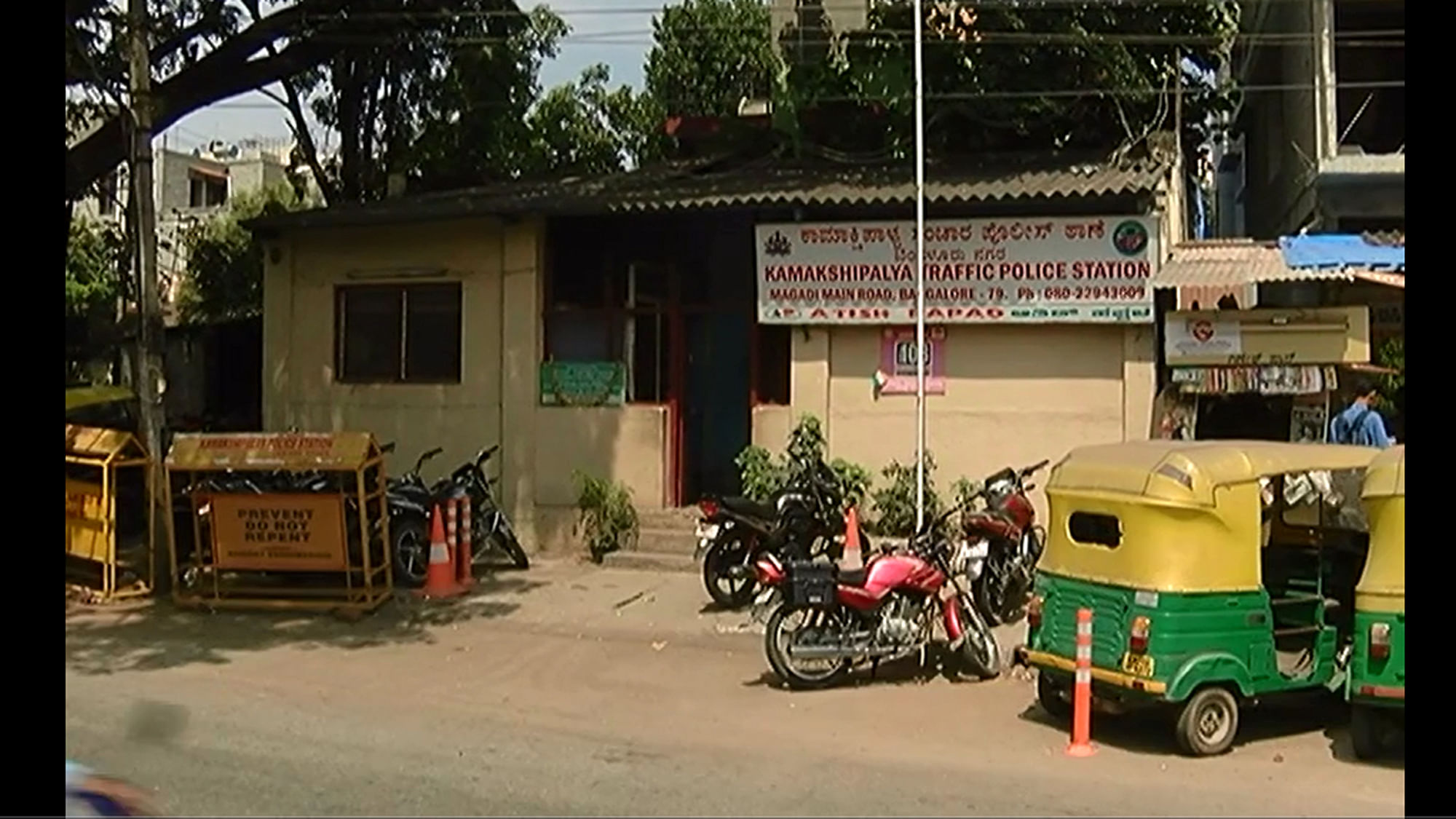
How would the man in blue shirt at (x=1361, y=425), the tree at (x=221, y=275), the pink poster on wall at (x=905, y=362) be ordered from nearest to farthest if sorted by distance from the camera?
the man in blue shirt at (x=1361, y=425) < the pink poster on wall at (x=905, y=362) < the tree at (x=221, y=275)

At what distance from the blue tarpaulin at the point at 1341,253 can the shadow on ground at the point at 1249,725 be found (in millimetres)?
5654

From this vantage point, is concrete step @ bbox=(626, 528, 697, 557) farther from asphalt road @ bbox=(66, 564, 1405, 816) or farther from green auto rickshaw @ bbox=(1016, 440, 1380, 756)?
green auto rickshaw @ bbox=(1016, 440, 1380, 756)

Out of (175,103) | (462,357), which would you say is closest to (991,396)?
(462,357)

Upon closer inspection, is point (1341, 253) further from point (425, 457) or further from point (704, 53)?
point (704, 53)

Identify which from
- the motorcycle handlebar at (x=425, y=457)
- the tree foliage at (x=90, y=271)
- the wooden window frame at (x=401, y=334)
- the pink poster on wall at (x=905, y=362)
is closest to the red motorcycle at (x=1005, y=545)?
the pink poster on wall at (x=905, y=362)

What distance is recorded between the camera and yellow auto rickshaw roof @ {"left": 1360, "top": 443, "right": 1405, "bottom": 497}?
23.1 ft

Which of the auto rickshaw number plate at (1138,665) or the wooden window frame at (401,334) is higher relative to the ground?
the wooden window frame at (401,334)

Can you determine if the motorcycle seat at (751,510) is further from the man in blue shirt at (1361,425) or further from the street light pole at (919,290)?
the man in blue shirt at (1361,425)

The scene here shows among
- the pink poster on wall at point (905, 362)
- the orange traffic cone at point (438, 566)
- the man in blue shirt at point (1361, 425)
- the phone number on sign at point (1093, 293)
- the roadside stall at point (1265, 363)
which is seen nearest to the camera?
the man in blue shirt at point (1361, 425)

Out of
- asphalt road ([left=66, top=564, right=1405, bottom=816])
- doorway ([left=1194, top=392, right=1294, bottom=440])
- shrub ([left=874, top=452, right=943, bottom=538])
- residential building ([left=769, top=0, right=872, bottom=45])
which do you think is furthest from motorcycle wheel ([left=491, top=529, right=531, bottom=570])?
→ residential building ([left=769, top=0, right=872, bottom=45])

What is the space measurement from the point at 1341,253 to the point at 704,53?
52.6 ft

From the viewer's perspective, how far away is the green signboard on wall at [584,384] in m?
14.6
